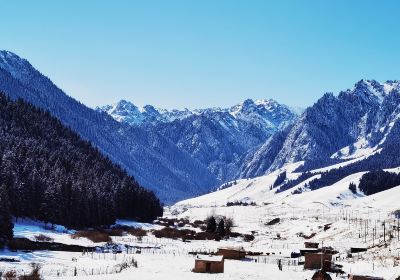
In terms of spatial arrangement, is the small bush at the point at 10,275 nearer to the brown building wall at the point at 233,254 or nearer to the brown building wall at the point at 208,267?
the brown building wall at the point at 208,267

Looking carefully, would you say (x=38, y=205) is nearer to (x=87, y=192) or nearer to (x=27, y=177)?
(x=27, y=177)

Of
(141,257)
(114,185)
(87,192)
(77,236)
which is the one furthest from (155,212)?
(141,257)

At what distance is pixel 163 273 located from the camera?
6800 centimetres

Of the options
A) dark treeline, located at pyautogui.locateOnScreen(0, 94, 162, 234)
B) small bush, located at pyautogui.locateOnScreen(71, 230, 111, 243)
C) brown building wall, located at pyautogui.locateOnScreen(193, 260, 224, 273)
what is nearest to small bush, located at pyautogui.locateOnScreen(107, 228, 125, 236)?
dark treeline, located at pyautogui.locateOnScreen(0, 94, 162, 234)

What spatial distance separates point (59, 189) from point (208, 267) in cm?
6200

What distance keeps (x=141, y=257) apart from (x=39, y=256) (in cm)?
1486

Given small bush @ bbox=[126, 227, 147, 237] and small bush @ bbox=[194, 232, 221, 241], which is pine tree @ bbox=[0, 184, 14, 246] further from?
small bush @ bbox=[194, 232, 221, 241]

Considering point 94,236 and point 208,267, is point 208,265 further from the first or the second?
point 94,236

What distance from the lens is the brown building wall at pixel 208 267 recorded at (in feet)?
234

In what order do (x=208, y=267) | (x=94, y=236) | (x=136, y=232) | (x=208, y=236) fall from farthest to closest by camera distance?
(x=208, y=236) → (x=136, y=232) → (x=94, y=236) → (x=208, y=267)

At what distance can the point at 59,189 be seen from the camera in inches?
4934

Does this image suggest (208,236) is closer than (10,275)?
No

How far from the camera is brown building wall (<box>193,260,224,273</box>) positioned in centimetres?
7143

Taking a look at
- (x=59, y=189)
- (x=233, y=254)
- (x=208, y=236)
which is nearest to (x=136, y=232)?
(x=208, y=236)
